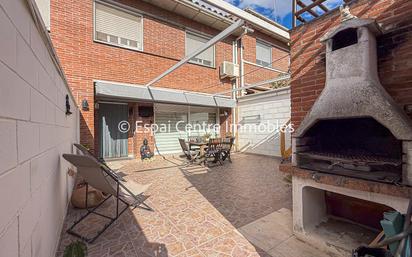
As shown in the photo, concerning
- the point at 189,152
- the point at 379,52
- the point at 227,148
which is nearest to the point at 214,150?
the point at 227,148

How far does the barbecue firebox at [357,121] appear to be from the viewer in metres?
1.68

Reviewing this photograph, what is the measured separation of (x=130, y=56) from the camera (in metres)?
7.06

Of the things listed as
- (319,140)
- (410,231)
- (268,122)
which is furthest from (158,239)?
(268,122)

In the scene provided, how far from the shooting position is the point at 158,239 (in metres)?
2.40

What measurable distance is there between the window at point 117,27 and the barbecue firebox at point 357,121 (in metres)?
6.90

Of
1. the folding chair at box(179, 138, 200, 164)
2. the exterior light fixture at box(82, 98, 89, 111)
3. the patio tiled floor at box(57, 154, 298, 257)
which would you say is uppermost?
the exterior light fixture at box(82, 98, 89, 111)

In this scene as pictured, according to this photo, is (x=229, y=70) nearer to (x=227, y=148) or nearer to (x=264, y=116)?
(x=264, y=116)

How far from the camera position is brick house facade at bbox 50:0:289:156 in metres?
5.99

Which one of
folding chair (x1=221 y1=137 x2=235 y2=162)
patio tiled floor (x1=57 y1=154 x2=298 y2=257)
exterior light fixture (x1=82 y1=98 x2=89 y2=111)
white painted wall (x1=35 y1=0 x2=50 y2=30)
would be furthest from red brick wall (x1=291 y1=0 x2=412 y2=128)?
white painted wall (x1=35 y1=0 x2=50 y2=30)

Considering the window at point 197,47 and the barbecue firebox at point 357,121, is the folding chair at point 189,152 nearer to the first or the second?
the window at point 197,47

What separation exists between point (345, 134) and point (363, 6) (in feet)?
5.20

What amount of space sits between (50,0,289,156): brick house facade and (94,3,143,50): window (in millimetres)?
198

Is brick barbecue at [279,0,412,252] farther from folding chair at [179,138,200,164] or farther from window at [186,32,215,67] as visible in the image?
window at [186,32,215,67]

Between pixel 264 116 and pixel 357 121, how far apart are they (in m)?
6.38
